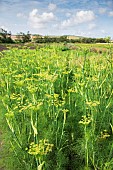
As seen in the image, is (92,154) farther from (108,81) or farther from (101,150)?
(108,81)

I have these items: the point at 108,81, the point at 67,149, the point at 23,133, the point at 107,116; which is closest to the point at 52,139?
the point at 67,149

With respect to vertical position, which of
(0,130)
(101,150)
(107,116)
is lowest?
(0,130)

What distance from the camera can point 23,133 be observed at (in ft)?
12.8

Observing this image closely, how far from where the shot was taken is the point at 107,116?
12.5 feet

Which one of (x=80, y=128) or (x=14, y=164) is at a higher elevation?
(x=80, y=128)

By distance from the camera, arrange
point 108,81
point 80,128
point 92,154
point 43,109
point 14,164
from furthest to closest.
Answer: point 108,81, point 43,109, point 80,128, point 14,164, point 92,154

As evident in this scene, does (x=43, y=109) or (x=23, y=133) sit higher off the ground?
(x=43, y=109)

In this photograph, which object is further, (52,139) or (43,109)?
(43,109)

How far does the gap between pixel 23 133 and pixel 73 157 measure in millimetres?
770

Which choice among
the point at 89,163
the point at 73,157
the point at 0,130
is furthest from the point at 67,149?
the point at 0,130

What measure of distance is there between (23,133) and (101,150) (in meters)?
1.10

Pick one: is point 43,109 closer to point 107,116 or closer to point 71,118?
point 71,118

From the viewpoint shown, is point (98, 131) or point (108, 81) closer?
point (98, 131)

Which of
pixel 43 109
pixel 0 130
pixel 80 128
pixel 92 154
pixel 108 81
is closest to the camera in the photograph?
pixel 92 154
